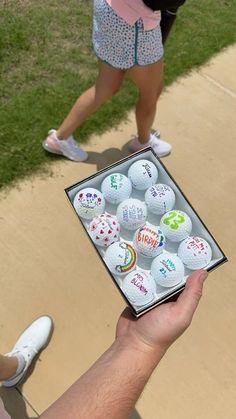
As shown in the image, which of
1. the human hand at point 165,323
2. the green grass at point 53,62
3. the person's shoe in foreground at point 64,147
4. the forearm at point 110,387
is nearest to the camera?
the forearm at point 110,387

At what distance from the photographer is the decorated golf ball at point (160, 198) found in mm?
2008

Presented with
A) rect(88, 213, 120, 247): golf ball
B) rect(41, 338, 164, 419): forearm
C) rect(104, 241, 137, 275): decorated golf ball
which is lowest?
rect(41, 338, 164, 419): forearm

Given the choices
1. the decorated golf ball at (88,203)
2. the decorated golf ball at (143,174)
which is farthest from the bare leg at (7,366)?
the decorated golf ball at (143,174)

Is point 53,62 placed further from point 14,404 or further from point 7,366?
point 14,404

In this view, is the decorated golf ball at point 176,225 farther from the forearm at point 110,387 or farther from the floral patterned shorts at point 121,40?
the floral patterned shorts at point 121,40

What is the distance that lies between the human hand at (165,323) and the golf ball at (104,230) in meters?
0.33

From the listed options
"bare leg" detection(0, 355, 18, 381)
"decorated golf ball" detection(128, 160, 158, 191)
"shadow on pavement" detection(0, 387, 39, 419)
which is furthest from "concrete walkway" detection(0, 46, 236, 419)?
"decorated golf ball" detection(128, 160, 158, 191)

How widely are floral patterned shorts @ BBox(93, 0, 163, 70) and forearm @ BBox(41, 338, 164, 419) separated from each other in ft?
4.80

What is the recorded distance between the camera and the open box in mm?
1863

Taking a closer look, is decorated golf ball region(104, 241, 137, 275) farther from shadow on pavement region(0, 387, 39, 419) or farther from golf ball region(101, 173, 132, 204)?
shadow on pavement region(0, 387, 39, 419)

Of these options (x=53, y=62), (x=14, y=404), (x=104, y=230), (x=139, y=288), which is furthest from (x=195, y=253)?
(x=53, y=62)

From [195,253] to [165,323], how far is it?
0.33 meters

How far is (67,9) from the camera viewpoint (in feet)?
12.6

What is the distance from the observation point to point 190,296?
1.74 meters
